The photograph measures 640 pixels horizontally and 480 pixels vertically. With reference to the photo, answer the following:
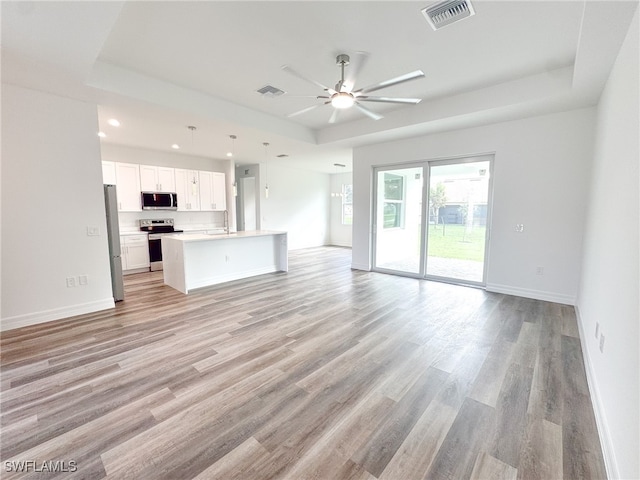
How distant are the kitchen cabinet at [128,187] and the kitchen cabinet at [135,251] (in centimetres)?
65

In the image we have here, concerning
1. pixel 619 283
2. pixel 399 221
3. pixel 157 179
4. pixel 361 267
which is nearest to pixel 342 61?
pixel 619 283

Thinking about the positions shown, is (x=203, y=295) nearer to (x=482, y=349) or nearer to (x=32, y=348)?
(x=32, y=348)

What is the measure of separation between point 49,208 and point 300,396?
3733 mm

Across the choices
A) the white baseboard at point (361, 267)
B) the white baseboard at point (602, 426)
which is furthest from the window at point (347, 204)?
the white baseboard at point (602, 426)

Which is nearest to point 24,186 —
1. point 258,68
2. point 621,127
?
point 258,68

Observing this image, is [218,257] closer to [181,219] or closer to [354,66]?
[181,219]

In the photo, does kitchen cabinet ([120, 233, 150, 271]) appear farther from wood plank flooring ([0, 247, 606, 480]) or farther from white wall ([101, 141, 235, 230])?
wood plank flooring ([0, 247, 606, 480])

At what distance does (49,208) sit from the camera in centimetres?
339

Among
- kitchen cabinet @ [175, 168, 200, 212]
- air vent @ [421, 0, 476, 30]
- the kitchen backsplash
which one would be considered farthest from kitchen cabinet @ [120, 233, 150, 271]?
air vent @ [421, 0, 476, 30]

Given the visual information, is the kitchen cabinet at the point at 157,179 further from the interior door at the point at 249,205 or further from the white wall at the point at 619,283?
the white wall at the point at 619,283

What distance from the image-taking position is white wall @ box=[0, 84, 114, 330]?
316 cm

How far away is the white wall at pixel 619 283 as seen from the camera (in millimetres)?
1348

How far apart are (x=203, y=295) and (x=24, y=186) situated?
8.14 ft

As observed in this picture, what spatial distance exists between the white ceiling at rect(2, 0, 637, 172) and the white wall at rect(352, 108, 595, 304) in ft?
1.11
